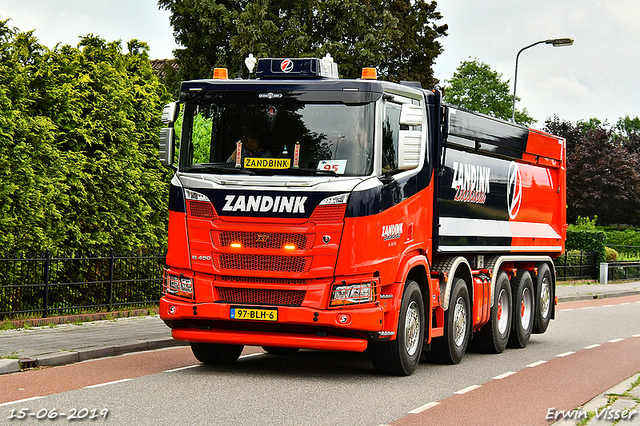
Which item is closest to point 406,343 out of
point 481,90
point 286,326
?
point 286,326

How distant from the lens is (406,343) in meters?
10.6

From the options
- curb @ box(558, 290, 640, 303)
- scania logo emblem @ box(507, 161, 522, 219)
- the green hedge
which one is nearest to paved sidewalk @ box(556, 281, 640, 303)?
curb @ box(558, 290, 640, 303)

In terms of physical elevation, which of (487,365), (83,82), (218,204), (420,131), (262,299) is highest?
(83,82)

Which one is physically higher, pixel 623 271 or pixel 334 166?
pixel 334 166

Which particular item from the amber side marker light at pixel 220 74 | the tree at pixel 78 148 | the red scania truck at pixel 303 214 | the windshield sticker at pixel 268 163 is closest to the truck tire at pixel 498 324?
the red scania truck at pixel 303 214

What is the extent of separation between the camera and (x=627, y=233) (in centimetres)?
6588

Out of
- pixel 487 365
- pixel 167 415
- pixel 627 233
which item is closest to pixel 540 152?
pixel 487 365

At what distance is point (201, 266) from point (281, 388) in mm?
1600

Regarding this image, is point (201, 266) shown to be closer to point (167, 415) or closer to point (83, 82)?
point (167, 415)

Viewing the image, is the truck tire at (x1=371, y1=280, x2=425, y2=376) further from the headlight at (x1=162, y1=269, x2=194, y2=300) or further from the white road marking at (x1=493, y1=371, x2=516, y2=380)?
the headlight at (x1=162, y1=269, x2=194, y2=300)

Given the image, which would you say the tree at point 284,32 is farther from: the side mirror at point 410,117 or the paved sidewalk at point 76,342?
the side mirror at point 410,117

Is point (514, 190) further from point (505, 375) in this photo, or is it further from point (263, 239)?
point (263, 239)

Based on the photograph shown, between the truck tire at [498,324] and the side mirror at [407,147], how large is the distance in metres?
4.58

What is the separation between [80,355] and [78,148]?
616 centimetres
